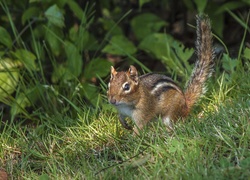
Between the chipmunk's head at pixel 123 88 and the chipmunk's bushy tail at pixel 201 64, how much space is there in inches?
20.4

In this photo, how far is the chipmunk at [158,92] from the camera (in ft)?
15.0

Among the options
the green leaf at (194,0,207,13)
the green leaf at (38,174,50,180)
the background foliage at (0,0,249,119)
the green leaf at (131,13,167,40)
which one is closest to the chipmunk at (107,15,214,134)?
the background foliage at (0,0,249,119)

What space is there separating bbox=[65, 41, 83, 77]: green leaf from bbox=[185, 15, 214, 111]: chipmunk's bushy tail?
3.71 ft

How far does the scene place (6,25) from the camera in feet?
22.8

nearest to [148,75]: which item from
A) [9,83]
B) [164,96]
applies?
[164,96]

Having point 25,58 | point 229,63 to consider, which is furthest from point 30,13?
point 229,63

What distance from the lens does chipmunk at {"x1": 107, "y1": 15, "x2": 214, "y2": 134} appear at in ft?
15.0

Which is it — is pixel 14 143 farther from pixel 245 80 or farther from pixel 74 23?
pixel 74 23

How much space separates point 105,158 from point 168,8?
392cm

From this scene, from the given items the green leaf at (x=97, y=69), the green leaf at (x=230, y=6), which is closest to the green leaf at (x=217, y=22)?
the green leaf at (x=230, y=6)

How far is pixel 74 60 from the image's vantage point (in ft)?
19.2

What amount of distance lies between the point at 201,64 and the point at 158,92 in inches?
19.0

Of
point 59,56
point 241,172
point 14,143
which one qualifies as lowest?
point 59,56

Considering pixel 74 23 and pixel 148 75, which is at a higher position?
pixel 148 75
